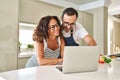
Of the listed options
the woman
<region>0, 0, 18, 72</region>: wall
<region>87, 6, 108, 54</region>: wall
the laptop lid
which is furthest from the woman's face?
<region>87, 6, 108, 54</region>: wall

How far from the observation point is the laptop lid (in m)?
0.84

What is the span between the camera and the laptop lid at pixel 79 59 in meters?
0.84

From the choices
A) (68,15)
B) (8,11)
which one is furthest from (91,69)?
(8,11)

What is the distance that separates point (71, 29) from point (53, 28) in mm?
205

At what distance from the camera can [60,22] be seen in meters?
1.42

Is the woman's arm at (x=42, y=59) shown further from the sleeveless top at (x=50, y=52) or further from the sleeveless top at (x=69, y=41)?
the sleeveless top at (x=69, y=41)

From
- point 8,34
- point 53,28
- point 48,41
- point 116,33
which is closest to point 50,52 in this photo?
point 48,41

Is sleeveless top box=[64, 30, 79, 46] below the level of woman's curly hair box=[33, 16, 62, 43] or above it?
below

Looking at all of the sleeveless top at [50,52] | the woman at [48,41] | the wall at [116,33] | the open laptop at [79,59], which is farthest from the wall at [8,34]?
the wall at [116,33]

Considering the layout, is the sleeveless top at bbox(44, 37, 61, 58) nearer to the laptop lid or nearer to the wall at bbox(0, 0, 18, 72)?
the laptop lid

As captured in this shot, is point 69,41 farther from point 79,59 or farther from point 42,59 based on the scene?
point 79,59

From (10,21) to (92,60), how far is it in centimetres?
155

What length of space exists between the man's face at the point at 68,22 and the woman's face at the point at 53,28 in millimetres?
97

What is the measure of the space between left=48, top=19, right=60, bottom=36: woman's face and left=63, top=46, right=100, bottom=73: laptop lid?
19.7 inches
